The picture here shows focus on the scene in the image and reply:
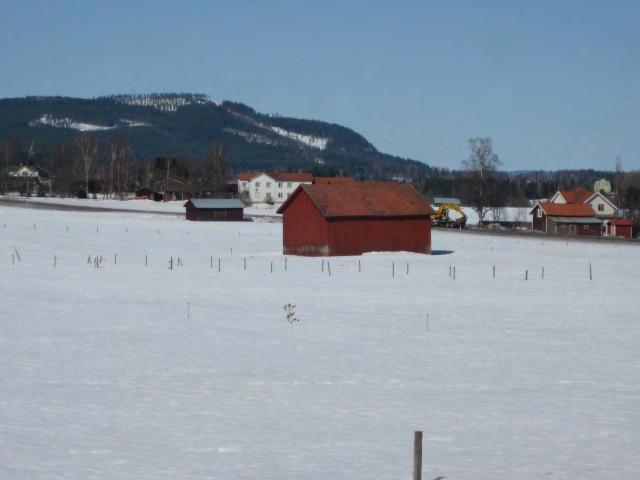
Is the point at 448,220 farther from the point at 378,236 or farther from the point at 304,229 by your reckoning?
the point at 304,229

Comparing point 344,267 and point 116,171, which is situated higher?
point 116,171

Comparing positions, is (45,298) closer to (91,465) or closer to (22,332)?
(22,332)

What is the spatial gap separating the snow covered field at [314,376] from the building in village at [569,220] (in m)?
54.4

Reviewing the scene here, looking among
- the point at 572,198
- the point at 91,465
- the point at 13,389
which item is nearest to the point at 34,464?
the point at 91,465

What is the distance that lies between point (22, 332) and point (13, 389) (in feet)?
24.6

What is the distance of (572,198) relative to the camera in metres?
120

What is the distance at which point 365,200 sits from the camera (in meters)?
60.7

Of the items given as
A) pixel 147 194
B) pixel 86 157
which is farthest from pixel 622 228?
pixel 86 157

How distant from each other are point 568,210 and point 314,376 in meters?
84.1

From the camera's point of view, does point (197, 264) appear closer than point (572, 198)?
Yes

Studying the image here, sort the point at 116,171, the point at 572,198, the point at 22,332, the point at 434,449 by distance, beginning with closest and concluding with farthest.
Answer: the point at 434,449, the point at 22,332, the point at 572,198, the point at 116,171

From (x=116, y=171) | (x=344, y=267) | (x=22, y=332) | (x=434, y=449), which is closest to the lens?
(x=434, y=449)

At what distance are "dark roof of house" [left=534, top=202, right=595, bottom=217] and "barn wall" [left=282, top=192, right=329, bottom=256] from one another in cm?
4794

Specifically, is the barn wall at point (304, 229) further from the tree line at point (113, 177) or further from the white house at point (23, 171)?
the white house at point (23, 171)
